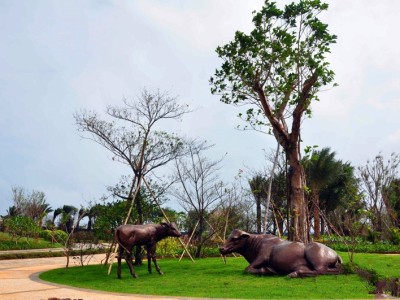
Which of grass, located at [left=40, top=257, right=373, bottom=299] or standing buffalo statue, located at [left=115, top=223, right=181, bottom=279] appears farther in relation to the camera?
standing buffalo statue, located at [left=115, top=223, right=181, bottom=279]

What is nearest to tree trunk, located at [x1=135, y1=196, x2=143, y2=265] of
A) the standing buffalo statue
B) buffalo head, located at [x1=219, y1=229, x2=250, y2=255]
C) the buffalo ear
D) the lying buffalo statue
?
the standing buffalo statue

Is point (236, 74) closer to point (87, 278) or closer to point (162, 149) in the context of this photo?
point (162, 149)

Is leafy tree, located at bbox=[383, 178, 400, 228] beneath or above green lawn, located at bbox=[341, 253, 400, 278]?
above

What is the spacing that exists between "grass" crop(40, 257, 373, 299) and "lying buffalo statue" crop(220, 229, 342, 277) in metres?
0.27

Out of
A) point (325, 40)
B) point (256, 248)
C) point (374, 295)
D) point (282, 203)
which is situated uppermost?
point (325, 40)

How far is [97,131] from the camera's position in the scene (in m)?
17.5

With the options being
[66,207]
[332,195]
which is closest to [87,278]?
[332,195]

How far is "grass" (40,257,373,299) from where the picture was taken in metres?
9.22

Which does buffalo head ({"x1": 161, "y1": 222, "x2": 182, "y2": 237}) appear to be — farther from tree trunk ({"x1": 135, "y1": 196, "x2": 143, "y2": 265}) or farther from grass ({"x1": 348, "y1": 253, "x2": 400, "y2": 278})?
grass ({"x1": 348, "y1": 253, "x2": 400, "y2": 278})

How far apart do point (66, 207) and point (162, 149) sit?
43167 mm

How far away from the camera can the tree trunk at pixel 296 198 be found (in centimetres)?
1598

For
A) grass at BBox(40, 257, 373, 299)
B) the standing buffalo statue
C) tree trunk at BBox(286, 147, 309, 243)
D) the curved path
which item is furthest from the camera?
tree trunk at BBox(286, 147, 309, 243)

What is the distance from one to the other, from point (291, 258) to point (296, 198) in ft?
15.5

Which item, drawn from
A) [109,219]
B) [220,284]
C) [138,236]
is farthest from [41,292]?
[109,219]
